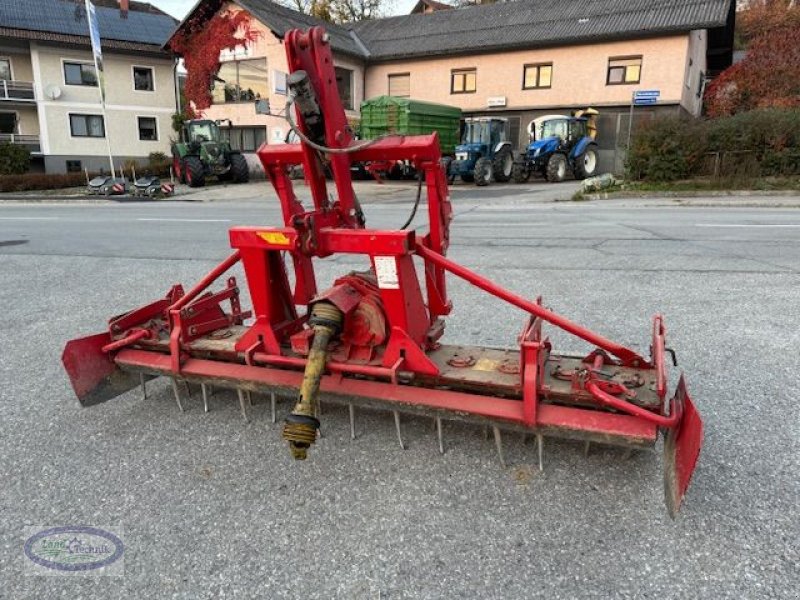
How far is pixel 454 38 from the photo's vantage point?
29.0 meters

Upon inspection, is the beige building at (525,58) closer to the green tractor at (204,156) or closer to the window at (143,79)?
the green tractor at (204,156)

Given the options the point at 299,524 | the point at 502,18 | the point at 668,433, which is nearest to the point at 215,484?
the point at 299,524

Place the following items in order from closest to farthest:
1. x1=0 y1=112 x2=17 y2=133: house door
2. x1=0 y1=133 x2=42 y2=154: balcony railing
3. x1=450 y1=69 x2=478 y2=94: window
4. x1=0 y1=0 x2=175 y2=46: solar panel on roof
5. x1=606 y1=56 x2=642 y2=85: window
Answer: x1=606 y1=56 x2=642 y2=85: window → x1=450 y1=69 x2=478 y2=94: window → x1=0 y1=0 x2=175 y2=46: solar panel on roof → x1=0 y1=133 x2=42 y2=154: balcony railing → x1=0 y1=112 x2=17 y2=133: house door

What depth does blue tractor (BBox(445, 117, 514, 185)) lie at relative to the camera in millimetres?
21859

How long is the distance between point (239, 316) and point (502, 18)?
2979cm

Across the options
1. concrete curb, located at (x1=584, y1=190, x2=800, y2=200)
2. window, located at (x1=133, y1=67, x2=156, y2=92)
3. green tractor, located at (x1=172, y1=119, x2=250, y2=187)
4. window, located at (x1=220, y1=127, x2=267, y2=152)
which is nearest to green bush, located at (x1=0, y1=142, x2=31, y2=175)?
window, located at (x1=133, y1=67, x2=156, y2=92)

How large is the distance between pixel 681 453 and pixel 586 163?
2318 centimetres

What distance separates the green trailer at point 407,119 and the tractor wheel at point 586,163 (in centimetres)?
491

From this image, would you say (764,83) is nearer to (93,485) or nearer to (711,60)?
(711,60)

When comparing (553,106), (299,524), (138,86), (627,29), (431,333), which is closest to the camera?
(299,524)

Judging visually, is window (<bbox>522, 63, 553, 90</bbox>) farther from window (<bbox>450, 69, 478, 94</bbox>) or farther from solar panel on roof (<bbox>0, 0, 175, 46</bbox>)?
solar panel on roof (<bbox>0, 0, 175, 46</bbox>)

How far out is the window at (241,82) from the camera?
28281mm

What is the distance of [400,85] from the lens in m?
30.2

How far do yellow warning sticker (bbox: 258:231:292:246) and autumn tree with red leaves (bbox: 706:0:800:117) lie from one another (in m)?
28.8
